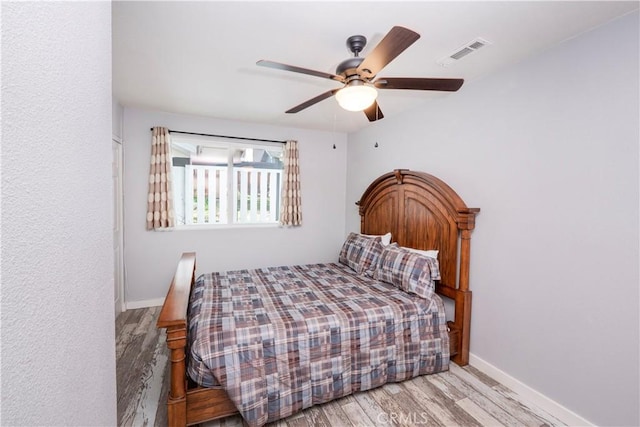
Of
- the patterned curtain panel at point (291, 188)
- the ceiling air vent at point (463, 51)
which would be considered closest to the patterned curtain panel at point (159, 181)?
the patterned curtain panel at point (291, 188)

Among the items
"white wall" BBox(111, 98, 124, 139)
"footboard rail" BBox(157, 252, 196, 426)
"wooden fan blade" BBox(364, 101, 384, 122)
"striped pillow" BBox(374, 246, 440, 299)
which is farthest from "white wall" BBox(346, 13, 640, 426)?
"white wall" BBox(111, 98, 124, 139)

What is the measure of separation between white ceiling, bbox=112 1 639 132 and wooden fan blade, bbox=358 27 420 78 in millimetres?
299

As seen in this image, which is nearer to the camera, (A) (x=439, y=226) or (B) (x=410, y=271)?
(B) (x=410, y=271)

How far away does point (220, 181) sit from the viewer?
4.22 metres

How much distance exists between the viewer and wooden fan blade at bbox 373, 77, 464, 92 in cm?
178

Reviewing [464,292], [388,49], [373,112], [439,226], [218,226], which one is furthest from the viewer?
[218,226]

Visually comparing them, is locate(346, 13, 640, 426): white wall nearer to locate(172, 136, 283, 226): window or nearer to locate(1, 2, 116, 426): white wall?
locate(1, 2, 116, 426): white wall

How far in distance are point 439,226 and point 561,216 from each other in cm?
97

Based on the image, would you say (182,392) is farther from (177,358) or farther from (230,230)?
(230,230)

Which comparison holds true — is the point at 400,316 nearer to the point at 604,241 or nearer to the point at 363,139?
the point at 604,241

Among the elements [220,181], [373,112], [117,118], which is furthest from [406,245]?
[117,118]

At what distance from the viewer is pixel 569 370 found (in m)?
1.92

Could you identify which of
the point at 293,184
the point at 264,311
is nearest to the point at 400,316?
the point at 264,311

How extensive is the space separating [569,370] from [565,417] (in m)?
0.31
